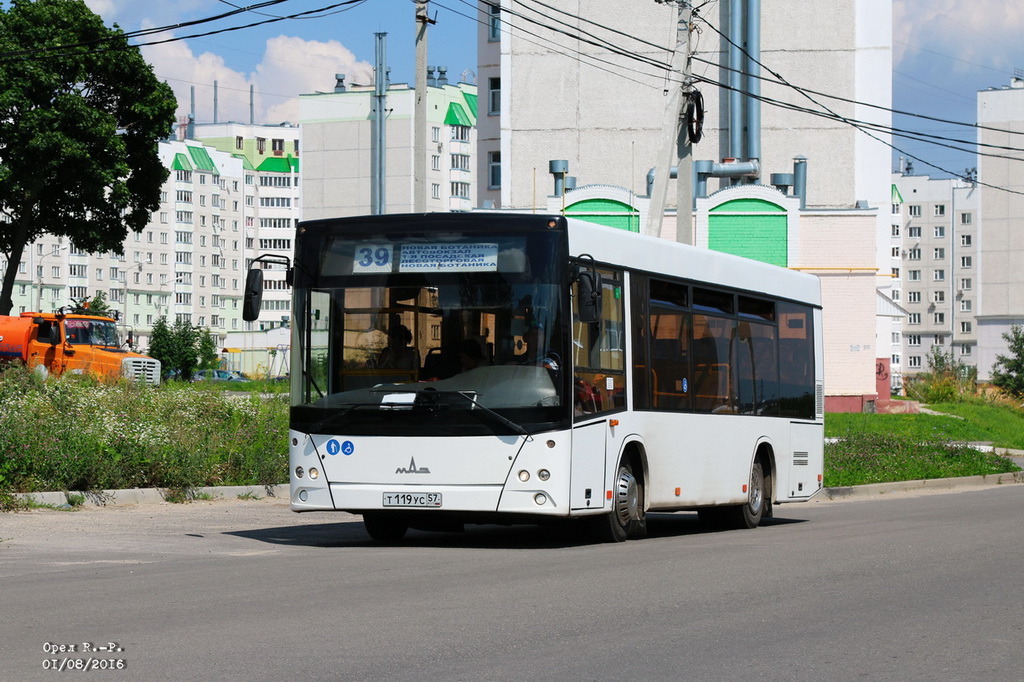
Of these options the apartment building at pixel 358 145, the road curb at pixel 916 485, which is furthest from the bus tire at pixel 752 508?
the apartment building at pixel 358 145

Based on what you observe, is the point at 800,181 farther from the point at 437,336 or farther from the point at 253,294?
the point at 253,294

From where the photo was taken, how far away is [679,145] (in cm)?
2569

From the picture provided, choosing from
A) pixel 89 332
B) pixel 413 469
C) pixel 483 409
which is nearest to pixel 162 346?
pixel 89 332

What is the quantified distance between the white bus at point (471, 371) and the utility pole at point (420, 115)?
10.4m

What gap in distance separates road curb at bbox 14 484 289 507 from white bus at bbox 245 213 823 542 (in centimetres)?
433

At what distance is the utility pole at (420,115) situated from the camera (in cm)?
2433

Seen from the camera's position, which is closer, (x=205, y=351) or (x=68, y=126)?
(x=68, y=126)

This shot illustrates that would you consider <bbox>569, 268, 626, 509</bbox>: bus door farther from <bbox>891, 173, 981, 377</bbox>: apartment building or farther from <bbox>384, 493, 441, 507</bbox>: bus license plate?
<bbox>891, 173, 981, 377</bbox>: apartment building

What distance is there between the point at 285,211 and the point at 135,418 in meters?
153

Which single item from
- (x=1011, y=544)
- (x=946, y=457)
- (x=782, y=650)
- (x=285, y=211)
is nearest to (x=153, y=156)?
(x=946, y=457)

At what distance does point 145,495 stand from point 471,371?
6.63 m

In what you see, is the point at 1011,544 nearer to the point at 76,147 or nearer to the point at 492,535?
the point at 492,535

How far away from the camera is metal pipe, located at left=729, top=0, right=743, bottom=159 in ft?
189

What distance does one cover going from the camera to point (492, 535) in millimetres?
15398
